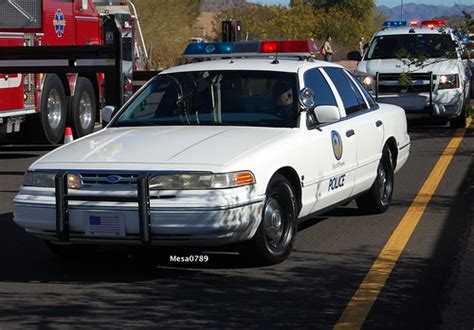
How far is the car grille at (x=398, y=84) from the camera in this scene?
61.3 ft

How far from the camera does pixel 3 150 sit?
17734mm

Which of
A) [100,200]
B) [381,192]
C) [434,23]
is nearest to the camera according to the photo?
[100,200]

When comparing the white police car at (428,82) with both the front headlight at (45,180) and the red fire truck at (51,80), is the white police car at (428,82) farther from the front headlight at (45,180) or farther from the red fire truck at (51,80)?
the front headlight at (45,180)

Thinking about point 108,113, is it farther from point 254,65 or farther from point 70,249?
point 70,249

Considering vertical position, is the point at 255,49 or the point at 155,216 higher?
the point at 255,49

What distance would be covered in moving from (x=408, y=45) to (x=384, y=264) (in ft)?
40.1

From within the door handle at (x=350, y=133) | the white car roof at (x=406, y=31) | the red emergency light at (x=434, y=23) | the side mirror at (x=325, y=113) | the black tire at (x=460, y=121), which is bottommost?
the black tire at (x=460, y=121)

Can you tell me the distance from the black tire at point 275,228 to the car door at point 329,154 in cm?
48

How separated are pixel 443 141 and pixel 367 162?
27.1 feet

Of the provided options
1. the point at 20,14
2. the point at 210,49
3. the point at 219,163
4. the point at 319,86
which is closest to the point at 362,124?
the point at 319,86

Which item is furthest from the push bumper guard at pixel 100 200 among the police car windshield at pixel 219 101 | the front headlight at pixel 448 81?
the front headlight at pixel 448 81

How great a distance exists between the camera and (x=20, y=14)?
16.3 metres

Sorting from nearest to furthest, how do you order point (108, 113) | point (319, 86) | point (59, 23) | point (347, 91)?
point (319, 86)
point (108, 113)
point (347, 91)
point (59, 23)

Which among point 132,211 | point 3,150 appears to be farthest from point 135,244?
point 3,150
